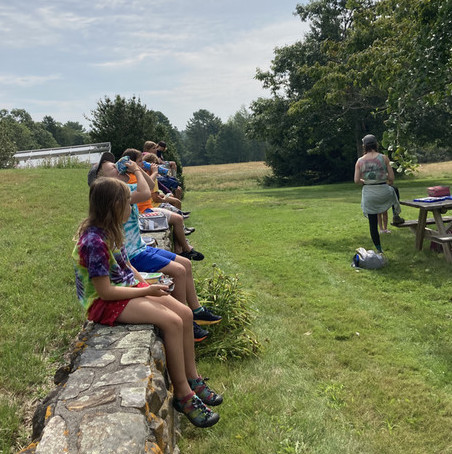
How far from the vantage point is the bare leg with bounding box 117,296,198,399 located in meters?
2.68

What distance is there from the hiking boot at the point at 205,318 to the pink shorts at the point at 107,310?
3.71 feet

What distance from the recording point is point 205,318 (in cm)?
384

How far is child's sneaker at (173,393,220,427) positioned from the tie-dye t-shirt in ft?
2.90

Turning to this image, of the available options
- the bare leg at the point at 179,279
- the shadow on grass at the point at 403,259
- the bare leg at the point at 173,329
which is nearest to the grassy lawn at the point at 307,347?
the shadow on grass at the point at 403,259

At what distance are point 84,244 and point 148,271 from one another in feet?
3.46

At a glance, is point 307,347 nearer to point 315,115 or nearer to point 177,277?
point 177,277

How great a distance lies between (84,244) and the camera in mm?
2670

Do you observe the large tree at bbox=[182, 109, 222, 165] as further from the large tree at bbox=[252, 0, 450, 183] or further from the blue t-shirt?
the blue t-shirt

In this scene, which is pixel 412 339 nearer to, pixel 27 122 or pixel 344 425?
pixel 344 425

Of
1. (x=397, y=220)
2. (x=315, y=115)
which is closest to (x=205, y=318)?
(x=397, y=220)

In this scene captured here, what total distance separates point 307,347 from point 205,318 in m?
1.06

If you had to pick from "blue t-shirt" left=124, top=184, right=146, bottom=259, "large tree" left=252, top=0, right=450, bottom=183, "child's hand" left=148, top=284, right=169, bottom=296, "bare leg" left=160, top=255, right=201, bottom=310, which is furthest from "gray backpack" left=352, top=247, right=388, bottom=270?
"large tree" left=252, top=0, right=450, bottom=183

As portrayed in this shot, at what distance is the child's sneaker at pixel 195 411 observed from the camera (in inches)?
104

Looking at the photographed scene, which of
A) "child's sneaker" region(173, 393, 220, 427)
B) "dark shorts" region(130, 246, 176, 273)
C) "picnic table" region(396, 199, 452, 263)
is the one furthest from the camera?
"picnic table" region(396, 199, 452, 263)
